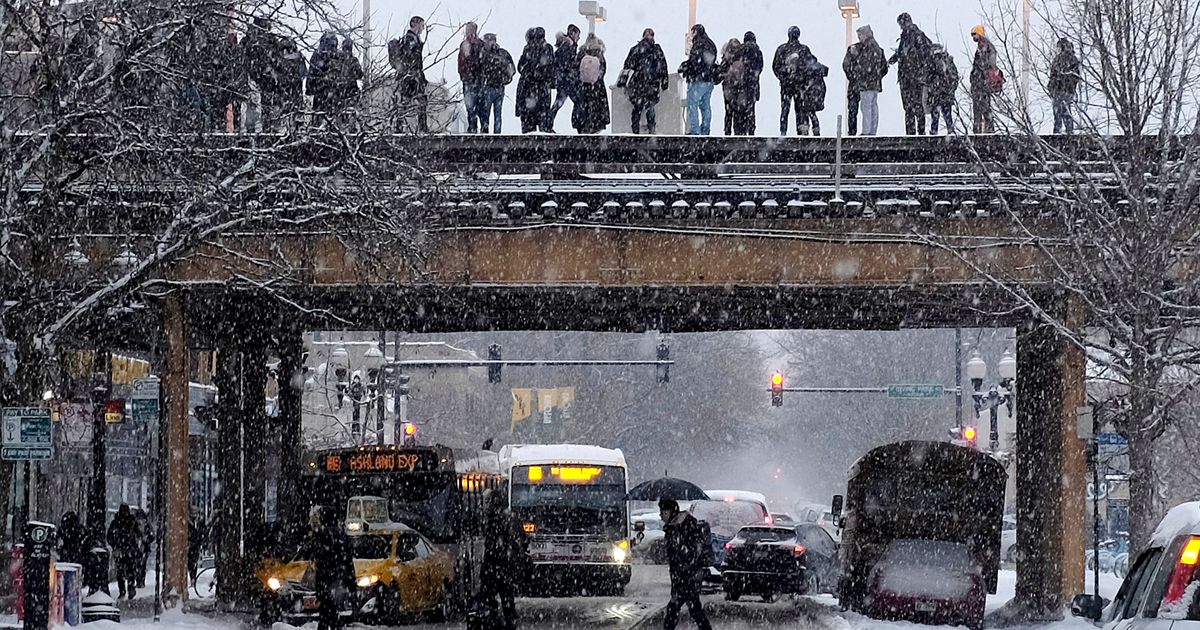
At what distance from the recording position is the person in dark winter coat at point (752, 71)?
2630cm

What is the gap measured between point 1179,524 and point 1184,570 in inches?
24.5

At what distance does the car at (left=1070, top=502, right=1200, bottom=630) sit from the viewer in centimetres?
852

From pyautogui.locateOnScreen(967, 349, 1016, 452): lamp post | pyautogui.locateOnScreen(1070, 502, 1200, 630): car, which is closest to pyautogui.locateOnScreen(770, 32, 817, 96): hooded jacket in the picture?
pyautogui.locateOnScreen(1070, 502, 1200, 630): car

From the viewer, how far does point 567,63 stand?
85.1ft

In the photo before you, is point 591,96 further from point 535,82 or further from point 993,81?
point 993,81

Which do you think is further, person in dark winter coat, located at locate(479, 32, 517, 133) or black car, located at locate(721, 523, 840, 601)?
black car, located at locate(721, 523, 840, 601)

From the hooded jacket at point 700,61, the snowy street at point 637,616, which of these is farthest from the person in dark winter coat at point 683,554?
the hooded jacket at point 700,61

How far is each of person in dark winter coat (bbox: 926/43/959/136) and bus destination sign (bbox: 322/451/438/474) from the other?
977cm

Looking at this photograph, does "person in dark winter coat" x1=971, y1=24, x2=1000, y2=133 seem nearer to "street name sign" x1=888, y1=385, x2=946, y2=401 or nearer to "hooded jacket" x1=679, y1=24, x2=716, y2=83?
"hooded jacket" x1=679, y1=24, x2=716, y2=83

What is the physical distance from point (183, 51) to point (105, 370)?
61.2 feet

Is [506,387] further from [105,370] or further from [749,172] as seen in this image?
[749,172]

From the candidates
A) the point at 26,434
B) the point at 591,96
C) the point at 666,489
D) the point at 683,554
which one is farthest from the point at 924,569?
the point at 666,489

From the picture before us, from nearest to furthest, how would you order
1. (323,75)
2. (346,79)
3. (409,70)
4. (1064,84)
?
1. (323,75)
2. (346,79)
3. (409,70)
4. (1064,84)

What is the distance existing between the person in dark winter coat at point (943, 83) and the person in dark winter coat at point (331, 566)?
11052 millimetres
